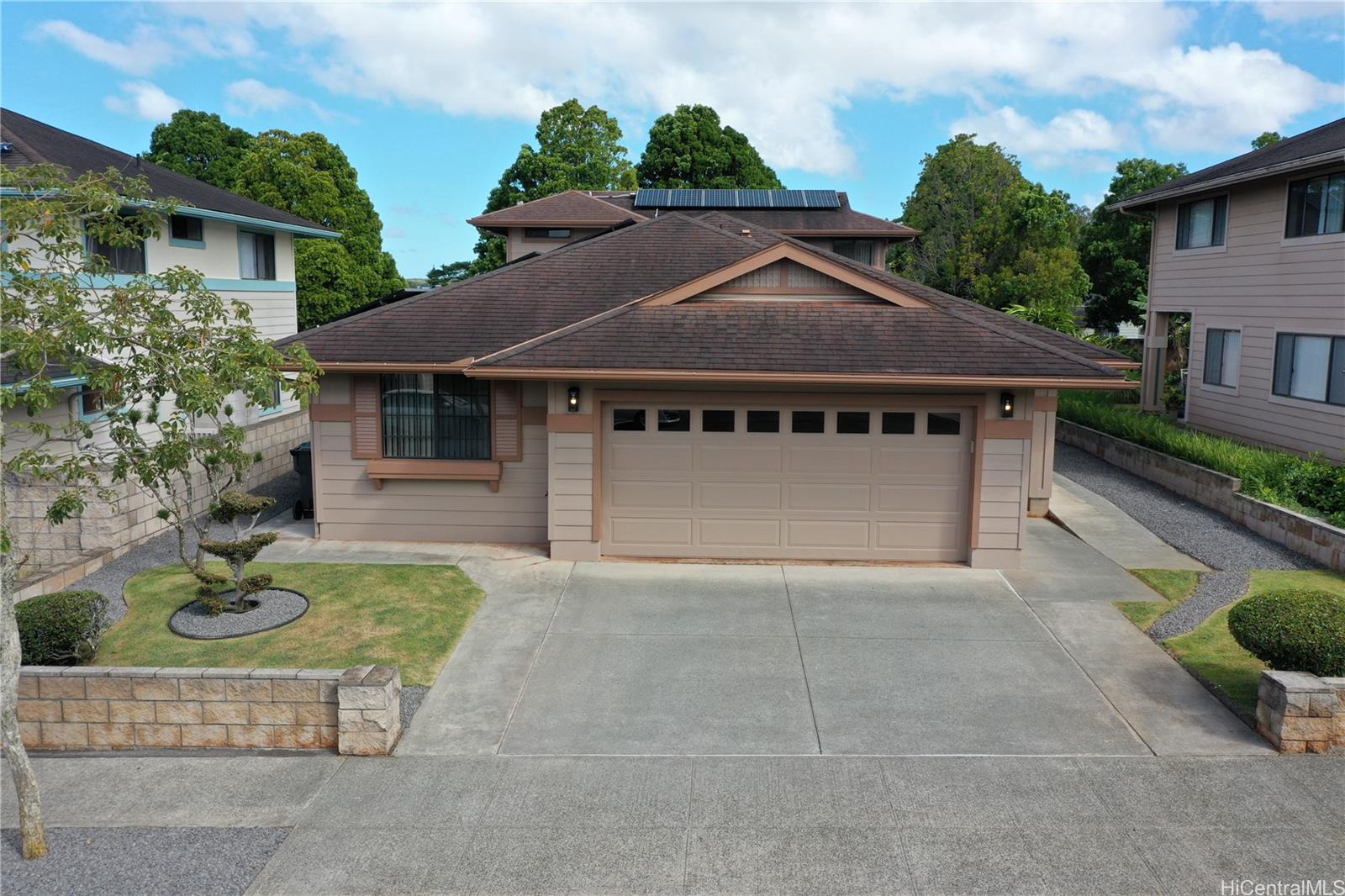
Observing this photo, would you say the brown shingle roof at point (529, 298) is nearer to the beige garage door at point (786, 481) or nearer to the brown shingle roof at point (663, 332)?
the brown shingle roof at point (663, 332)

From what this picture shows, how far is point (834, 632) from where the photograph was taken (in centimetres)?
1041

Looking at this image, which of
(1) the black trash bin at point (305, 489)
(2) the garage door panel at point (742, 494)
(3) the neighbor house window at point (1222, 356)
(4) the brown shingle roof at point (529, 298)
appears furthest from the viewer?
(3) the neighbor house window at point (1222, 356)

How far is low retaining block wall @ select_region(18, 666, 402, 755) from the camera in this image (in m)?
7.66

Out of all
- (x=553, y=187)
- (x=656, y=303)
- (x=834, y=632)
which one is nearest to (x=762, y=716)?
(x=834, y=632)

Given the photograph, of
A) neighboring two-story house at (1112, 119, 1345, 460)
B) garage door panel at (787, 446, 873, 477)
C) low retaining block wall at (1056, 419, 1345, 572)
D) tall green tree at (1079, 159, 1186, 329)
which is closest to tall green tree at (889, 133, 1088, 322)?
tall green tree at (1079, 159, 1186, 329)

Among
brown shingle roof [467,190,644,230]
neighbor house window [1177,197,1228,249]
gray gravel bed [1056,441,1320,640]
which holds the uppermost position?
brown shingle roof [467,190,644,230]

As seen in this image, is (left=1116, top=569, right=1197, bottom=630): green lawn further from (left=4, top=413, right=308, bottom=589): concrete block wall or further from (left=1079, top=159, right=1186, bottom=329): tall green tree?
(left=1079, top=159, right=1186, bottom=329): tall green tree

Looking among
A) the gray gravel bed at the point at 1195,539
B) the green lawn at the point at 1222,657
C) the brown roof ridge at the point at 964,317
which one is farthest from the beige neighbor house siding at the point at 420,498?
the green lawn at the point at 1222,657

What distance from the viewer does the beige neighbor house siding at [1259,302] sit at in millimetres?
16672

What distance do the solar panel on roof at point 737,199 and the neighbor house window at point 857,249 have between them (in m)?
1.52

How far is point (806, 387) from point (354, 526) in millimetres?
6617

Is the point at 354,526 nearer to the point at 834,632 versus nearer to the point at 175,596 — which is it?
the point at 175,596

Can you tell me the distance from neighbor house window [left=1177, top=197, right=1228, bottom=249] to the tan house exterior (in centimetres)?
974

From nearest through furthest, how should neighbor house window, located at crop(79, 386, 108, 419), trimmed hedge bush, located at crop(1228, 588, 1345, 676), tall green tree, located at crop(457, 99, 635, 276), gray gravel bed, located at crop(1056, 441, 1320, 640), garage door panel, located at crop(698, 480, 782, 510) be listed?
trimmed hedge bush, located at crop(1228, 588, 1345, 676), gray gravel bed, located at crop(1056, 441, 1320, 640), garage door panel, located at crop(698, 480, 782, 510), neighbor house window, located at crop(79, 386, 108, 419), tall green tree, located at crop(457, 99, 635, 276)
